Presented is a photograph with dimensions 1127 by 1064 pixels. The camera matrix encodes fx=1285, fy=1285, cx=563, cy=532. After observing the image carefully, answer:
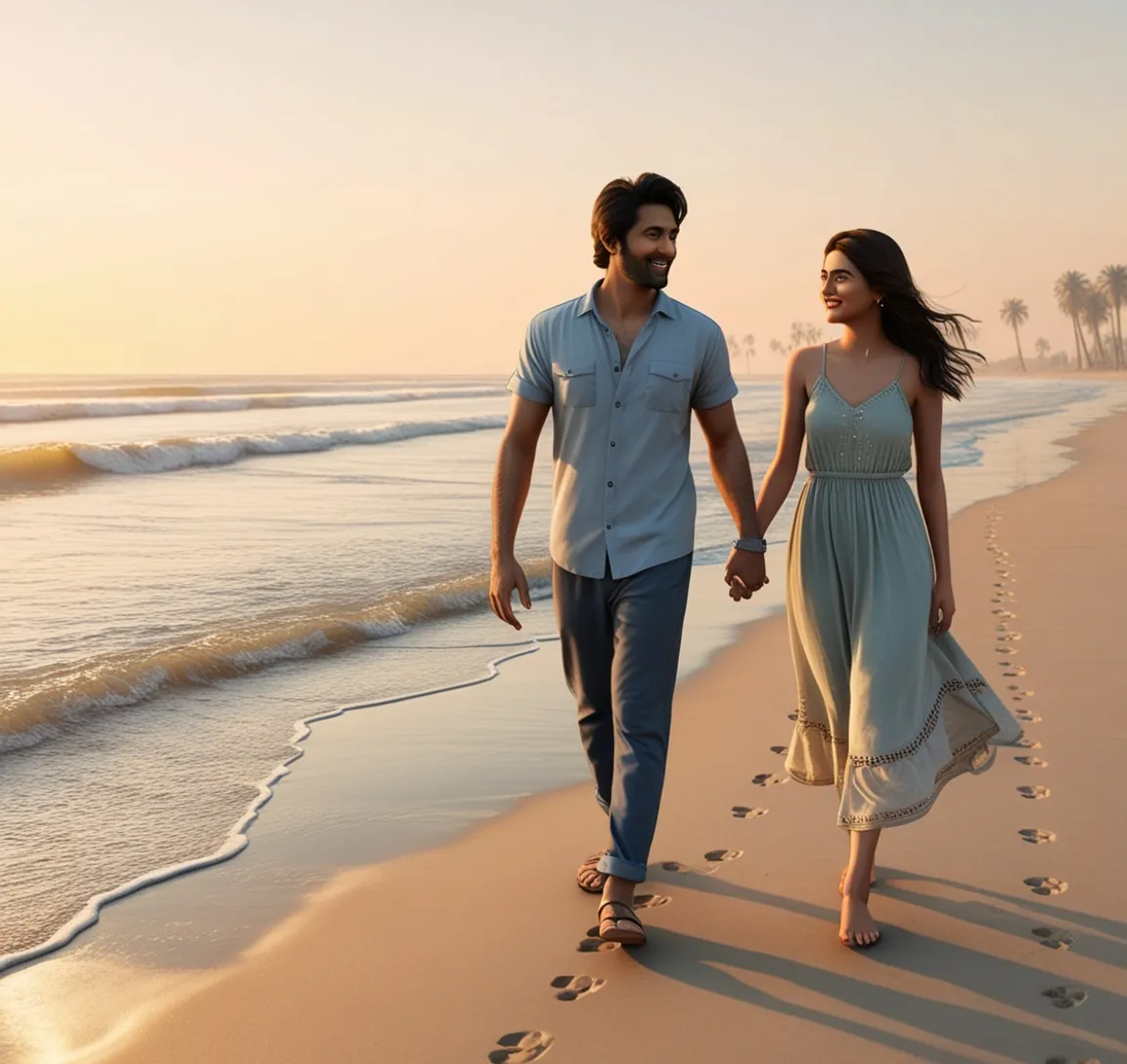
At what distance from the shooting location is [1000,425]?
32938 mm

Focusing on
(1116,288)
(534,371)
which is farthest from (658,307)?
(1116,288)

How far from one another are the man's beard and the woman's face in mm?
486

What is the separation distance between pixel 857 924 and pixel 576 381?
65.7 inches

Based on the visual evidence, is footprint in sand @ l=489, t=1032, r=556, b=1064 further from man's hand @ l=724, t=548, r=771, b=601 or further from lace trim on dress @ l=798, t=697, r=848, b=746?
man's hand @ l=724, t=548, r=771, b=601

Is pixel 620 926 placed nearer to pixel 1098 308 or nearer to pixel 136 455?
pixel 136 455

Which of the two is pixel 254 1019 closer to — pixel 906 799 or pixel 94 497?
pixel 906 799

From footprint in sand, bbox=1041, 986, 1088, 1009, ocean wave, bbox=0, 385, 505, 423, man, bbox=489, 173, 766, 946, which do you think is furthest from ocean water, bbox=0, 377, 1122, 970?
ocean wave, bbox=0, 385, 505, 423

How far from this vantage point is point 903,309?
11.9 feet

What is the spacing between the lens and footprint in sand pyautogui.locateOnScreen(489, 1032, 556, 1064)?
9.53 feet

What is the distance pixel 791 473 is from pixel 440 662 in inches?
155

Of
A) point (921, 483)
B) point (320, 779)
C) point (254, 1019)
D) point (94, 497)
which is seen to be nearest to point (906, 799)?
point (921, 483)

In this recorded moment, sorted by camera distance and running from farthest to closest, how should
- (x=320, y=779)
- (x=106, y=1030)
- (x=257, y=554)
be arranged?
(x=257, y=554) → (x=320, y=779) → (x=106, y=1030)

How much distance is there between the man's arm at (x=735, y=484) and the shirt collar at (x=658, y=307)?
11.5 inches

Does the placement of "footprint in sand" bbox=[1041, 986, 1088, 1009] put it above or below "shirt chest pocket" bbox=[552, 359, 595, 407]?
below
